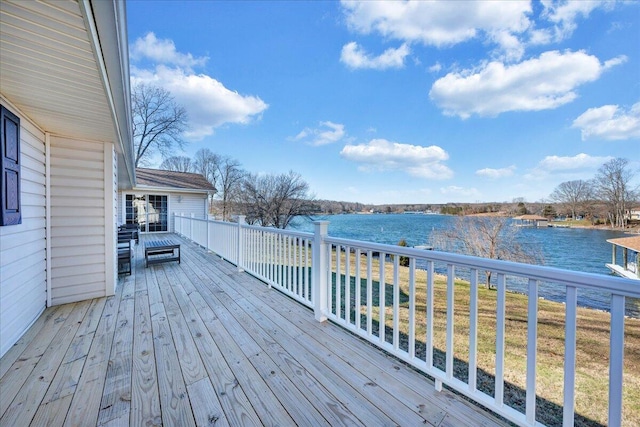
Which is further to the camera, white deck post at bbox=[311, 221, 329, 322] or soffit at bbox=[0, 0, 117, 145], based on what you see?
white deck post at bbox=[311, 221, 329, 322]

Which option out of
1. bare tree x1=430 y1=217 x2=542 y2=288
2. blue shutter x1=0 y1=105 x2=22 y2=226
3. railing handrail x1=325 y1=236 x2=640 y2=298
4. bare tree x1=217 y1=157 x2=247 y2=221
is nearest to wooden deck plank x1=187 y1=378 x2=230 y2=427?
railing handrail x1=325 y1=236 x2=640 y2=298

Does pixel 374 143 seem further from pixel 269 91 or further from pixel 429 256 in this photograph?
pixel 429 256

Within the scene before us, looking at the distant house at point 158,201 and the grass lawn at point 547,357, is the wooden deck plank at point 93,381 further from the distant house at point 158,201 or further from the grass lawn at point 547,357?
the distant house at point 158,201

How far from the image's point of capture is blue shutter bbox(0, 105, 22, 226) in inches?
79.7

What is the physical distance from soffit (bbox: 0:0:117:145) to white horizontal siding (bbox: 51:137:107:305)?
22.1 inches

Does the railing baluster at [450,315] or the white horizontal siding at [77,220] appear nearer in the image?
the railing baluster at [450,315]

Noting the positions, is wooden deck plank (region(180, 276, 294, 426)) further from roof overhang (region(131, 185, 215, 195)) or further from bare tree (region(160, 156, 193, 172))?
bare tree (region(160, 156, 193, 172))

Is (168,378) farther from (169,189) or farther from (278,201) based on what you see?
(278,201)

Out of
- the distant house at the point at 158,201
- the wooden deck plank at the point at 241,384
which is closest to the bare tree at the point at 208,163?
the distant house at the point at 158,201

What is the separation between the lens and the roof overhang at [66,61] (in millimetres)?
1199

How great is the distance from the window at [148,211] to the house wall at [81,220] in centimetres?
922

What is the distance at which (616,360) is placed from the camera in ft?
3.38

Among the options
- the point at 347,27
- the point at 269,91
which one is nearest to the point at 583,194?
the point at 347,27

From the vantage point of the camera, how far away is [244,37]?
9031 mm
